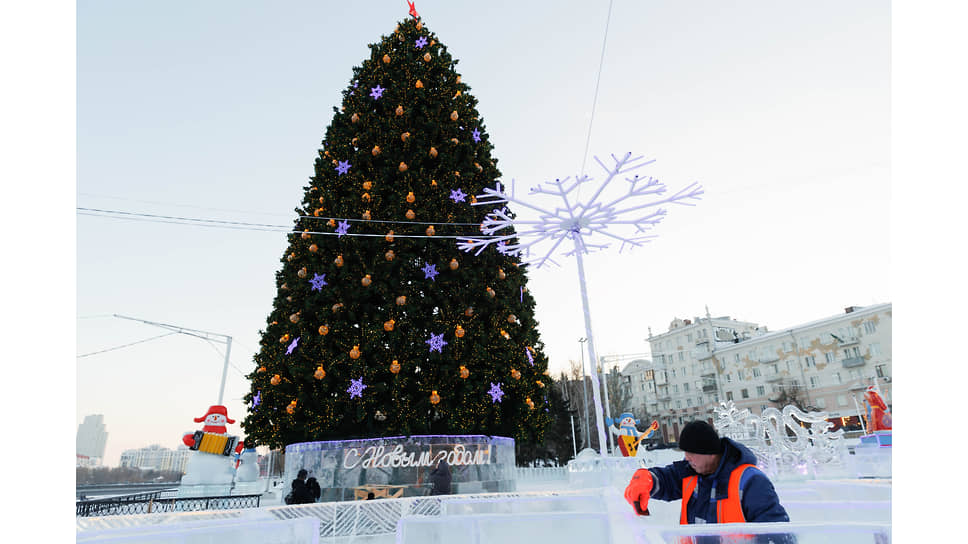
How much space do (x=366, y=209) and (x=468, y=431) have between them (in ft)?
14.8

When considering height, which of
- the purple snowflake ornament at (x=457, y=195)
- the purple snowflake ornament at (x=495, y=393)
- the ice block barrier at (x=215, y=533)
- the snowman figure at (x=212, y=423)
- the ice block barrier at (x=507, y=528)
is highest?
the purple snowflake ornament at (x=457, y=195)

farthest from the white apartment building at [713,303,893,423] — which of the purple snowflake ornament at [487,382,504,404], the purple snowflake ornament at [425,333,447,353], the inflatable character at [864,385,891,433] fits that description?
the purple snowflake ornament at [425,333,447,353]

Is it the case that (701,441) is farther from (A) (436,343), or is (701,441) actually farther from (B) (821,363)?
(B) (821,363)

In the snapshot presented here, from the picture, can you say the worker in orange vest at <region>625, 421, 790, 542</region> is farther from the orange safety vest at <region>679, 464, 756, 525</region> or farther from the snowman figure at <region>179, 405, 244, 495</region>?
the snowman figure at <region>179, 405, 244, 495</region>

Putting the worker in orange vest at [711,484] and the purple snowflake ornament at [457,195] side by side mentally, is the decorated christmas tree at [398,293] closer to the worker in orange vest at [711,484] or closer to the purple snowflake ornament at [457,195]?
the purple snowflake ornament at [457,195]

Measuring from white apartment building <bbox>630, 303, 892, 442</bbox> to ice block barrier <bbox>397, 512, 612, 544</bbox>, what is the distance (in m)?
44.9

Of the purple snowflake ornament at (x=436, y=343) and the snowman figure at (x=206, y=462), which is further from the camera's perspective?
the snowman figure at (x=206, y=462)

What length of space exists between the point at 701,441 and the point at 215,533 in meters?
2.73

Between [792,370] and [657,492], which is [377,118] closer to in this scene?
[657,492]

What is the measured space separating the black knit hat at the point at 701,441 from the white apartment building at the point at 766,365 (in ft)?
147

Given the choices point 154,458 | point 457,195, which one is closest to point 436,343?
point 457,195

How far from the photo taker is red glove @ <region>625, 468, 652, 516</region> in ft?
8.26

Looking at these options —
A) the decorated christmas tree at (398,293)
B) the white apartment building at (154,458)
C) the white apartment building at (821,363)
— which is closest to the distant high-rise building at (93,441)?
the white apartment building at (154,458)

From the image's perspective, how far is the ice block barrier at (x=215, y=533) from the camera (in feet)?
8.02
